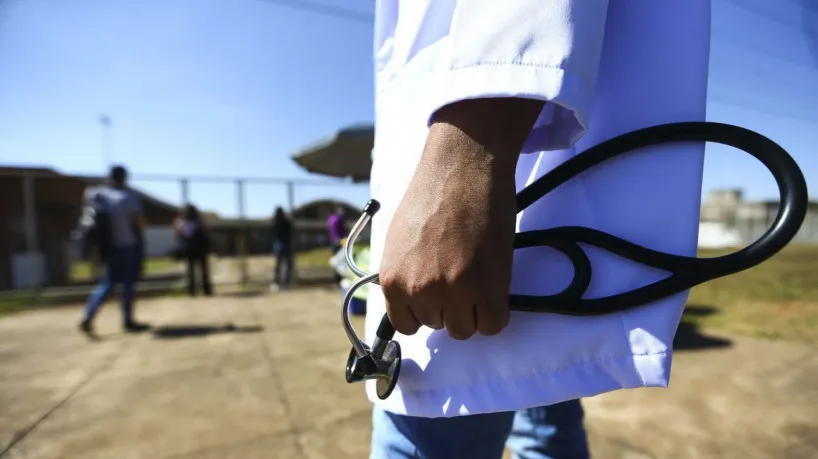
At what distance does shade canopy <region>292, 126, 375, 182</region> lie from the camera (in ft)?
17.5

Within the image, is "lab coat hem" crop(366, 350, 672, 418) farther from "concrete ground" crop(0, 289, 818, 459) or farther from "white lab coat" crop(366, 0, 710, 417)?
"concrete ground" crop(0, 289, 818, 459)

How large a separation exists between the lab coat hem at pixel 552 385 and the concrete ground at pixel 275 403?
45.2 inches

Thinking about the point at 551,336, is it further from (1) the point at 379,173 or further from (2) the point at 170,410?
(2) the point at 170,410

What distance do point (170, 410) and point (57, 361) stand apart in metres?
1.39

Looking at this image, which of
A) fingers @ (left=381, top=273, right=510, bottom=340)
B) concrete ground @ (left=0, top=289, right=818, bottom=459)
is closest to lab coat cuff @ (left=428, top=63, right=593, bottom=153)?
fingers @ (left=381, top=273, right=510, bottom=340)

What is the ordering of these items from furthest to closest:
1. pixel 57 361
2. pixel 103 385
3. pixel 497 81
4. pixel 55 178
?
pixel 55 178, pixel 57 361, pixel 103 385, pixel 497 81

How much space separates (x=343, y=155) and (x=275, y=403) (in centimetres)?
422

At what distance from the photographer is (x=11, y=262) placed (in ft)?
26.9

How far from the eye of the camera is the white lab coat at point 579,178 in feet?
1.56

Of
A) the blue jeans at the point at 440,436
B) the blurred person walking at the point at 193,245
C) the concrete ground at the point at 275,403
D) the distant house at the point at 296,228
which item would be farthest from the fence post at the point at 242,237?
the blue jeans at the point at 440,436

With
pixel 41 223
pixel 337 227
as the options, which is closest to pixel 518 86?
pixel 337 227

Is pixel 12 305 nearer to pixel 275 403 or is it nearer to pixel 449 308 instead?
pixel 275 403

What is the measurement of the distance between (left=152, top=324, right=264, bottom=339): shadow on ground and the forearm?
3296 millimetres

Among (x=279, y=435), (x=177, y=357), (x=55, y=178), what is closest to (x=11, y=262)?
(x=55, y=178)
